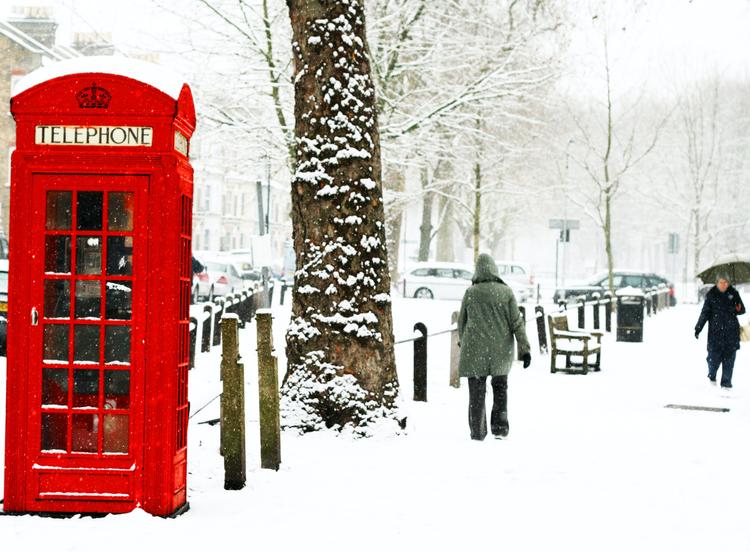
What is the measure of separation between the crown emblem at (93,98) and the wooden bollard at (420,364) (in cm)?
612

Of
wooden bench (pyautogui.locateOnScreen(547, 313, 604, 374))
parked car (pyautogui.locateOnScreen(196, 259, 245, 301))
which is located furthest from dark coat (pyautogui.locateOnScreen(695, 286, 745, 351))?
parked car (pyautogui.locateOnScreen(196, 259, 245, 301))

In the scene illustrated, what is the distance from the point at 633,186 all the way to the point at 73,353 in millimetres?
53809

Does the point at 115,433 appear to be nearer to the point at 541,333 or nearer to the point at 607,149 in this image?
the point at 541,333

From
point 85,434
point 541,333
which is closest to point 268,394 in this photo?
point 85,434

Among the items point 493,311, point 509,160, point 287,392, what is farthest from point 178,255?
point 509,160

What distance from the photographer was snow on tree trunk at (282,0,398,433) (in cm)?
891

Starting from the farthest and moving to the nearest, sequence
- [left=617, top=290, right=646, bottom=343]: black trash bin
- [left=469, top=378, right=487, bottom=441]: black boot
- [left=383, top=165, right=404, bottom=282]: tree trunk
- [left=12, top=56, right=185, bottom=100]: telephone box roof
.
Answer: [left=383, top=165, right=404, bottom=282]: tree trunk, [left=617, top=290, right=646, bottom=343]: black trash bin, [left=469, top=378, right=487, bottom=441]: black boot, [left=12, top=56, right=185, bottom=100]: telephone box roof

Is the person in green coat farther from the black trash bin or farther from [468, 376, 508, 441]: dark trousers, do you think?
the black trash bin

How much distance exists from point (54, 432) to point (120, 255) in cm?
109

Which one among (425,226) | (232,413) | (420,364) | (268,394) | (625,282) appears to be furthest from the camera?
(625,282)

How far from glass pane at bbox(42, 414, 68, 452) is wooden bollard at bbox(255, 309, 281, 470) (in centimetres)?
159

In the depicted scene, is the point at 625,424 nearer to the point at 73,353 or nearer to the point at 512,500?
the point at 512,500

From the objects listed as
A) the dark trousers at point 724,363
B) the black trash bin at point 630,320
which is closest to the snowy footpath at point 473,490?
the dark trousers at point 724,363

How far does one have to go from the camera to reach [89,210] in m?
5.85
